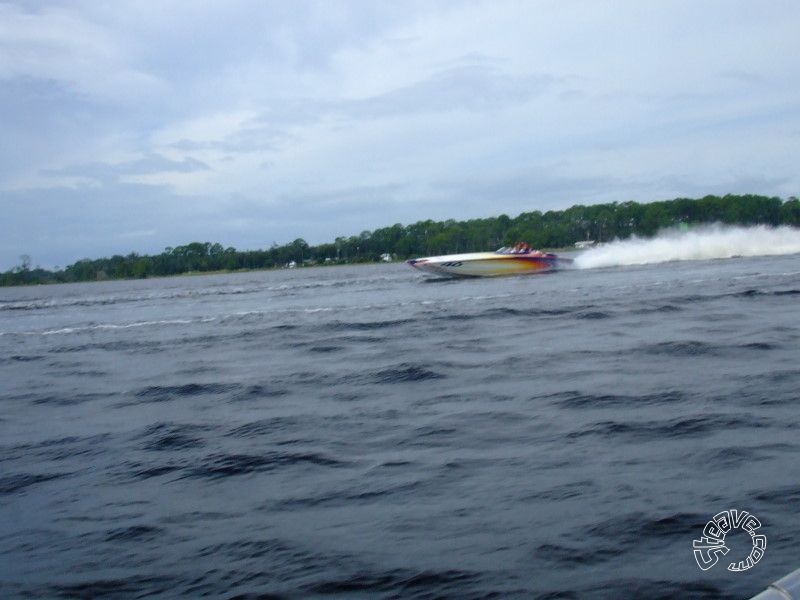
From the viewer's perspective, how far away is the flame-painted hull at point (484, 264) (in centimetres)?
4769

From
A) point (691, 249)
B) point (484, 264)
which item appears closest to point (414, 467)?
point (484, 264)

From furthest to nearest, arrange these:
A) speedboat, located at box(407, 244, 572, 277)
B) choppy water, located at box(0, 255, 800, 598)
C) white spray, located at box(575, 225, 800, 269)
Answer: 1. white spray, located at box(575, 225, 800, 269)
2. speedboat, located at box(407, 244, 572, 277)
3. choppy water, located at box(0, 255, 800, 598)

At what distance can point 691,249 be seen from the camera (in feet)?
188

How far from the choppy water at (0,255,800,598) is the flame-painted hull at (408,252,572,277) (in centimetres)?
2949

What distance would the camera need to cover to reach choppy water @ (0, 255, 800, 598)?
19.7 ft

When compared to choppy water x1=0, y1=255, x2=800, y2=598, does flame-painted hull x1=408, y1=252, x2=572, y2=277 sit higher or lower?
higher

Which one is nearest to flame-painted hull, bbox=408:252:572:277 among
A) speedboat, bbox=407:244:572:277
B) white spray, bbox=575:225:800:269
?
speedboat, bbox=407:244:572:277

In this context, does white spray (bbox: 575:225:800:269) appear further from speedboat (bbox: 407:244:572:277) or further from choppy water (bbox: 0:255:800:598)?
choppy water (bbox: 0:255:800:598)

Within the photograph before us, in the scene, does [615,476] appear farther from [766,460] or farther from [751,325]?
[751,325]

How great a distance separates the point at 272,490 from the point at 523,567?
9.41ft

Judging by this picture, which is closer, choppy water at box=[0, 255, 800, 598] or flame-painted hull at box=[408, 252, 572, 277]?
choppy water at box=[0, 255, 800, 598]

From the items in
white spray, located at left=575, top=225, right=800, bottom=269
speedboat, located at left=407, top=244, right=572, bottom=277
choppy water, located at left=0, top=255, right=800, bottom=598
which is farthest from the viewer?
white spray, located at left=575, top=225, right=800, bottom=269

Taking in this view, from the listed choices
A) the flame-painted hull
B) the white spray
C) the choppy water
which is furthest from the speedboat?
the choppy water

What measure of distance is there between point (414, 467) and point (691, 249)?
52810 millimetres
